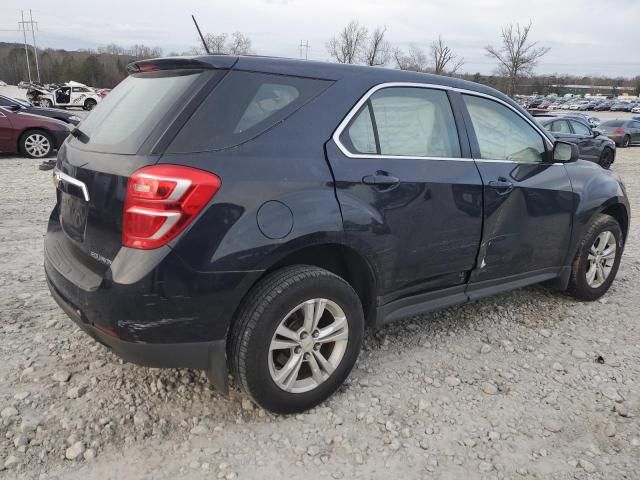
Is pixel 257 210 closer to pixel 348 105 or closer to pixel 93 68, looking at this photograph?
pixel 348 105

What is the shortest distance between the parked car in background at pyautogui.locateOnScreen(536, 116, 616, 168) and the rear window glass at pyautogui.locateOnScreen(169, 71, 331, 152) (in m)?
13.5

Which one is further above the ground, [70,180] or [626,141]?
[70,180]

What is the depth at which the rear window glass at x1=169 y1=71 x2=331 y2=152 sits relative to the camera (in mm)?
2334

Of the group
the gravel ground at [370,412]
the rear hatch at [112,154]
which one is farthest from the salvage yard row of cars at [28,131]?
the rear hatch at [112,154]

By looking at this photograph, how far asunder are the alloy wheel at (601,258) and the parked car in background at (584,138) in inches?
433

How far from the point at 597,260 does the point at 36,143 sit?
35.9 ft

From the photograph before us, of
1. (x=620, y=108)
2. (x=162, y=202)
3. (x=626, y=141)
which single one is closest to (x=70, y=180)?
(x=162, y=202)

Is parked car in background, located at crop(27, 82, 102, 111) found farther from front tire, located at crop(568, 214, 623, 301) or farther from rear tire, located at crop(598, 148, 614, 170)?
front tire, located at crop(568, 214, 623, 301)

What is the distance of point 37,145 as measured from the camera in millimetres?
11219

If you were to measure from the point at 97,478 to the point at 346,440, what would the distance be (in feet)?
3.67

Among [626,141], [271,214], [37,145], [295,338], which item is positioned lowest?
[626,141]

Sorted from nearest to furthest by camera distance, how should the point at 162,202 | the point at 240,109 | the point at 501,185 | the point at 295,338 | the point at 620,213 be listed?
the point at 162,202 < the point at 240,109 < the point at 295,338 < the point at 501,185 < the point at 620,213

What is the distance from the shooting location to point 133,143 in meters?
2.39

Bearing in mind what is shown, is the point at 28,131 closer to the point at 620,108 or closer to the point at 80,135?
the point at 80,135
